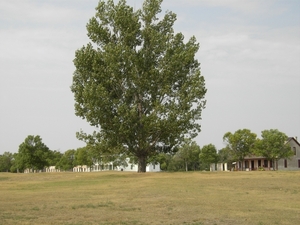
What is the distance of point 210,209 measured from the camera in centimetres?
1803

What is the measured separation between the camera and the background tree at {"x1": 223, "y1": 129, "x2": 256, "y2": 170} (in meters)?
79.6

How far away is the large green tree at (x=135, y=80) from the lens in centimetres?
4216

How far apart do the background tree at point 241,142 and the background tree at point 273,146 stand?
2.71 m

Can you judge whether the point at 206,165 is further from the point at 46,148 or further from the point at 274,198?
the point at 274,198

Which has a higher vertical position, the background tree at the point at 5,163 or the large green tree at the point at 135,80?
the large green tree at the point at 135,80

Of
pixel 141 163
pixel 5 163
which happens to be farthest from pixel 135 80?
pixel 5 163

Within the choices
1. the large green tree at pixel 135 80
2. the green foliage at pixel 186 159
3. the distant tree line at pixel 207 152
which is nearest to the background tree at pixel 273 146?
the distant tree line at pixel 207 152

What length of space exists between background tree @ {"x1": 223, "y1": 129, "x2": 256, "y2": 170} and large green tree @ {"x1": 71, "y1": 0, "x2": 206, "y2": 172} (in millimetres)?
35507

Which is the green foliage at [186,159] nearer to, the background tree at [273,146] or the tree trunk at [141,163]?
the background tree at [273,146]

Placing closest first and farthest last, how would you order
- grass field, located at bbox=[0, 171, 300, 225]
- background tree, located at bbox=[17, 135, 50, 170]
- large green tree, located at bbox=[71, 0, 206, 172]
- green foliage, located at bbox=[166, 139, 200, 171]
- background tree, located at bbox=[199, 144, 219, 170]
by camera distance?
grass field, located at bbox=[0, 171, 300, 225] → large green tree, located at bbox=[71, 0, 206, 172] → background tree, located at bbox=[17, 135, 50, 170] → background tree, located at bbox=[199, 144, 219, 170] → green foliage, located at bbox=[166, 139, 200, 171]

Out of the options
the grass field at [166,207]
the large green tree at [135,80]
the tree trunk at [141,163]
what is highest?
the large green tree at [135,80]

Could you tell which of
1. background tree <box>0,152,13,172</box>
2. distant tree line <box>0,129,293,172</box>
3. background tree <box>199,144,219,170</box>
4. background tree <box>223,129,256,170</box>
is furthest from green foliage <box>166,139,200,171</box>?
background tree <box>0,152,13,172</box>

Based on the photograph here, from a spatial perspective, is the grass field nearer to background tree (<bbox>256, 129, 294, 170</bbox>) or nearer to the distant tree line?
the distant tree line

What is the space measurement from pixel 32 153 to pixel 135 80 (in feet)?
158
